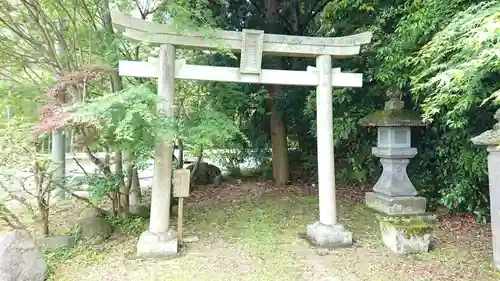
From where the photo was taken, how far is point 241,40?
4.89 m

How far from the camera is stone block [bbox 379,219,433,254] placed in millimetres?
4594

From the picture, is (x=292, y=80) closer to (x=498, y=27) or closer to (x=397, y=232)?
(x=397, y=232)

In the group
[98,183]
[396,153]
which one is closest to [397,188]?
[396,153]

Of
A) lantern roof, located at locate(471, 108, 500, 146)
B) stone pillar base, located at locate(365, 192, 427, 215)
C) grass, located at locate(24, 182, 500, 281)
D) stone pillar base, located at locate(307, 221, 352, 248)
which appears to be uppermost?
lantern roof, located at locate(471, 108, 500, 146)

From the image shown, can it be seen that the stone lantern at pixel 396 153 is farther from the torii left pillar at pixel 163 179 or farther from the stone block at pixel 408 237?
the torii left pillar at pixel 163 179

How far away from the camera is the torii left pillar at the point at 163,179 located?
4488mm

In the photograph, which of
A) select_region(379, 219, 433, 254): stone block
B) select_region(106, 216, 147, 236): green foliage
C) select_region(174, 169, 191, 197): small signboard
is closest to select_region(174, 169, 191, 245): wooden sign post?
select_region(174, 169, 191, 197): small signboard

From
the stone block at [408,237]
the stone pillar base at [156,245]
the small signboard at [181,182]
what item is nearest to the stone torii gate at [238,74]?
the stone pillar base at [156,245]

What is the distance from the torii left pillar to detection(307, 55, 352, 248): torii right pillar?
208 cm

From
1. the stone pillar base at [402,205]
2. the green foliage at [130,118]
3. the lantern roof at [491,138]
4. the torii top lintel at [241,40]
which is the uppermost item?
the torii top lintel at [241,40]

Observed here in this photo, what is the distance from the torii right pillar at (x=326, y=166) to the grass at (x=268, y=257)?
0.86 feet

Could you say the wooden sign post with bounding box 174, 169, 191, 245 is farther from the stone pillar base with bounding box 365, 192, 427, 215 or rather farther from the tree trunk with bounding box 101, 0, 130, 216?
the stone pillar base with bounding box 365, 192, 427, 215

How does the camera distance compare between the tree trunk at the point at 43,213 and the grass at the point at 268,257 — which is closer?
the grass at the point at 268,257

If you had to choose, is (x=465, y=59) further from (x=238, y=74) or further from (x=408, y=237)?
(x=238, y=74)
